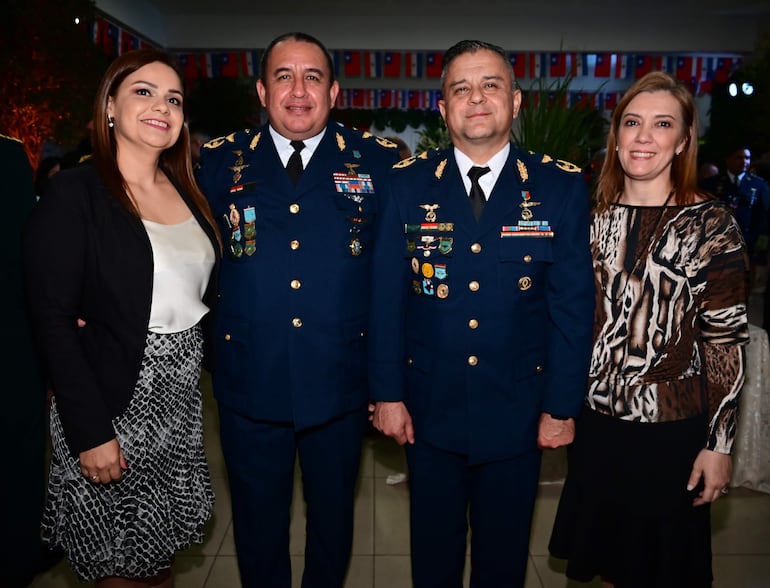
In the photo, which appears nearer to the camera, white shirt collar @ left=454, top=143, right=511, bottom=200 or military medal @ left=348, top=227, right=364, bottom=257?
white shirt collar @ left=454, top=143, right=511, bottom=200

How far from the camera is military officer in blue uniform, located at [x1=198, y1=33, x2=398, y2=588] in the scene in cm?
179

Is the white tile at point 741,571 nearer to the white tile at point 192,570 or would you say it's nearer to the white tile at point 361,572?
the white tile at point 361,572

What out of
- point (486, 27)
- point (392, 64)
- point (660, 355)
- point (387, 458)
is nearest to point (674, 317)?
point (660, 355)

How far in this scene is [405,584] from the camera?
2318 millimetres

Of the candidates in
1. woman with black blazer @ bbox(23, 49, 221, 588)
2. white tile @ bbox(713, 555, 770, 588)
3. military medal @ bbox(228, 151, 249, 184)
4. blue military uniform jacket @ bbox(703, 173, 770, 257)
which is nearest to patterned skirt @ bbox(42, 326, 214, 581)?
woman with black blazer @ bbox(23, 49, 221, 588)

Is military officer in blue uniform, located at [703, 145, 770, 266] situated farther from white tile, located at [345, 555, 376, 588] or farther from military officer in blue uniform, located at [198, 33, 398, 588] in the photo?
military officer in blue uniform, located at [198, 33, 398, 588]

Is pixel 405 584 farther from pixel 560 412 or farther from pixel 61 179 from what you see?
pixel 61 179

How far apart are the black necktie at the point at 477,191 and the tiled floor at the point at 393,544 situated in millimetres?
1491

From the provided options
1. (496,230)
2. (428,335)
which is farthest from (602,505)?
(496,230)

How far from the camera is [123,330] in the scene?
1536 millimetres

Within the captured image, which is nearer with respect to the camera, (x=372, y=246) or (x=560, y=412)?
(x=560, y=412)

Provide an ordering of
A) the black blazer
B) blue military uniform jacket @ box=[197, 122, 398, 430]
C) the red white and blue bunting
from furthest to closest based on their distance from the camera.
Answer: the red white and blue bunting
blue military uniform jacket @ box=[197, 122, 398, 430]
the black blazer

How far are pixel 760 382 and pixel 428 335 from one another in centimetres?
211

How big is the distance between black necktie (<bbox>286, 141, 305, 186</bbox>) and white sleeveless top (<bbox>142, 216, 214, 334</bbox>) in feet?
1.07
